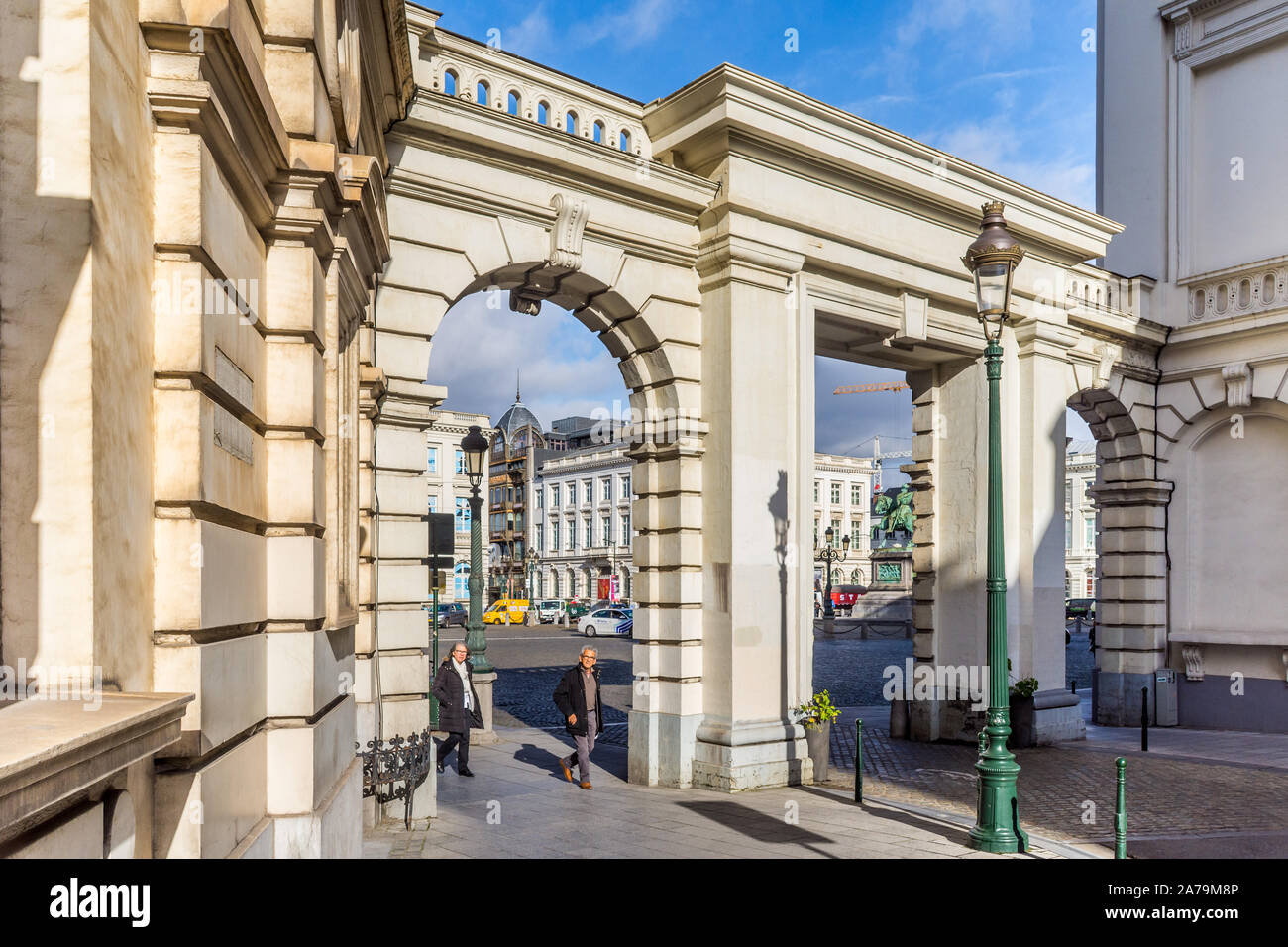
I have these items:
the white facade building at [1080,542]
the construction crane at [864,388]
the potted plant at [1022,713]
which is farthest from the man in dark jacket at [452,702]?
the construction crane at [864,388]

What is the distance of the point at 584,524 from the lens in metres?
94.4

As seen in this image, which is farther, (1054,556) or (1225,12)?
(1225,12)

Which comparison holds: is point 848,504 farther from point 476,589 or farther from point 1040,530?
point 476,589

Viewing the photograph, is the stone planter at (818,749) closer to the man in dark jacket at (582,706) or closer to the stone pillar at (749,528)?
the stone pillar at (749,528)

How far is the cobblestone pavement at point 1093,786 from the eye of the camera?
12336mm

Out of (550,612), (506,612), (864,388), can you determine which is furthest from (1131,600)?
(864,388)

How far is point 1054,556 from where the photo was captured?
63.3 ft

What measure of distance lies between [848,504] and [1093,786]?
90.7m

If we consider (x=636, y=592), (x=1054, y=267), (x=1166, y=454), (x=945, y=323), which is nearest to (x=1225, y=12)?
(x=1054, y=267)

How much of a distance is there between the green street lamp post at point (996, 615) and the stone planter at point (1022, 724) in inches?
311

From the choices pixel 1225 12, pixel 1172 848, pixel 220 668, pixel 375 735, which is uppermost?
pixel 1225 12

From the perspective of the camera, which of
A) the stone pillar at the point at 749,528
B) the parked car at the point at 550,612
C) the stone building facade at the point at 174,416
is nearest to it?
the stone building facade at the point at 174,416
